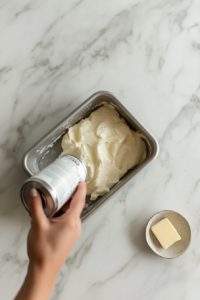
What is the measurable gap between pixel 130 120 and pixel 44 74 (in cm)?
39

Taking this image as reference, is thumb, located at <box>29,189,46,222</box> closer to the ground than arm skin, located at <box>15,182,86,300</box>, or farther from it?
farther from it

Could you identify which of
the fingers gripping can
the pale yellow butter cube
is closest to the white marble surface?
the pale yellow butter cube

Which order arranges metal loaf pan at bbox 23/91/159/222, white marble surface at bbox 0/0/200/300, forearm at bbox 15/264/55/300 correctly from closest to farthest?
1. forearm at bbox 15/264/55/300
2. metal loaf pan at bbox 23/91/159/222
3. white marble surface at bbox 0/0/200/300

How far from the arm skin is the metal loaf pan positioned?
0.80ft

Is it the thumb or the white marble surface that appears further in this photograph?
the white marble surface

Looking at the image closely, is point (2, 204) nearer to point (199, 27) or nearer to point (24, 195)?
point (24, 195)

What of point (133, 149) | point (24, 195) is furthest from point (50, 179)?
point (133, 149)

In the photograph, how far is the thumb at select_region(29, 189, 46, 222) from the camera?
22.3 inches

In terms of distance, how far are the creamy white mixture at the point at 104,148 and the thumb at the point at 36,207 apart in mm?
292

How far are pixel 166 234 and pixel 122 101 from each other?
1.74 feet

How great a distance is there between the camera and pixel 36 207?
1.88 feet

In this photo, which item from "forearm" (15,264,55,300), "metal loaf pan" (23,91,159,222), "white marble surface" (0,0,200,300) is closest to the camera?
"forearm" (15,264,55,300)

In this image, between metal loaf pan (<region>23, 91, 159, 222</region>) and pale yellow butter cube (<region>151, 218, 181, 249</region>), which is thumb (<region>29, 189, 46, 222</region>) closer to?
metal loaf pan (<region>23, 91, 159, 222</region>)

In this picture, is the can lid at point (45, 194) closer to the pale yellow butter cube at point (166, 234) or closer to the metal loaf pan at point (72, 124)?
the metal loaf pan at point (72, 124)
